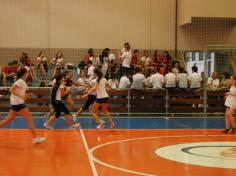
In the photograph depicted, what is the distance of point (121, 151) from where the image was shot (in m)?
9.69

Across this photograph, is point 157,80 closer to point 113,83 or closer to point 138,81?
point 138,81

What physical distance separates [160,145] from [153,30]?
1356 centimetres

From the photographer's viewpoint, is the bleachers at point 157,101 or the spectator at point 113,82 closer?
the bleachers at point 157,101

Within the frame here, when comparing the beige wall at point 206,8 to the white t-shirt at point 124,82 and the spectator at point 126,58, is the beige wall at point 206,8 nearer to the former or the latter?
the spectator at point 126,58

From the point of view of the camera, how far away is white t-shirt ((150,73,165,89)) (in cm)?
1820

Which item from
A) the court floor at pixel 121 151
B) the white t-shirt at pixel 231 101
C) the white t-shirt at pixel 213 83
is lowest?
the court floor at pixel 121 151

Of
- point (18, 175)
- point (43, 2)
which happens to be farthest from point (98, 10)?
point (18, 175)

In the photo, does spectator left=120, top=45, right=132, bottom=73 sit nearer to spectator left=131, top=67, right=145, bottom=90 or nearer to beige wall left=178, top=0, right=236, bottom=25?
spectator left=131, top=67, right=145, bottom=90

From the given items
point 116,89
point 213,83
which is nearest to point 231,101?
point 213,83

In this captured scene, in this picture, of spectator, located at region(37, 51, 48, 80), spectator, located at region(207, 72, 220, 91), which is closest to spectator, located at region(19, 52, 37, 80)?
spectator, located at region(37, 51, 48, 80)

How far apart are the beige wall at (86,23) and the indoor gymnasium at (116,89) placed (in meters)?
0.06

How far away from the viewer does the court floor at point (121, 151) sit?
7.75 meters

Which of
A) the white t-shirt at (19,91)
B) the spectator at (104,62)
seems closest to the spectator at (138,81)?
the spectator at (104,62)

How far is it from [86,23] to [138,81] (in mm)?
6121
